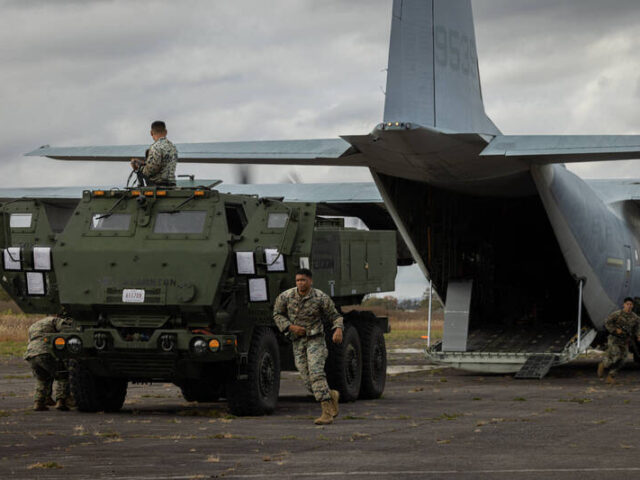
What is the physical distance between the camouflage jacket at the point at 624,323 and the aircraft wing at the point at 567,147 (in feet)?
10.1

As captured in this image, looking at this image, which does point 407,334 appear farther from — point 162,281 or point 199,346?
point 199,346

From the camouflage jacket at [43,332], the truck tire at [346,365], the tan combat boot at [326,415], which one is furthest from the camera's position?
the truck tire at [346,365]

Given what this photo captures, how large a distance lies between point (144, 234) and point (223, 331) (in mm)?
1613

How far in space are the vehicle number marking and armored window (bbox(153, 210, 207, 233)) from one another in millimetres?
833

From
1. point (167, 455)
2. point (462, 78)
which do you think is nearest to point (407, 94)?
point (462, 78)

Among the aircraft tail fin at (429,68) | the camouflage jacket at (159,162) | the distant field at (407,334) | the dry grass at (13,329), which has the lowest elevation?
the distant field at (407,334)

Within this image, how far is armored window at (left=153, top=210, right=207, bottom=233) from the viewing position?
13.4 metres

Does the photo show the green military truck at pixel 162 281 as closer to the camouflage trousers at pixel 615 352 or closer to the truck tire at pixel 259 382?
the truck tire at pixel 259 382

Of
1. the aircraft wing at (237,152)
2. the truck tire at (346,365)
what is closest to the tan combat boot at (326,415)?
the truck tire at (346,365)

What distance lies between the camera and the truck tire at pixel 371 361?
16.2m

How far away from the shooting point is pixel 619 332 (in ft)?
64.5

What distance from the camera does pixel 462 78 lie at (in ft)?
64.8

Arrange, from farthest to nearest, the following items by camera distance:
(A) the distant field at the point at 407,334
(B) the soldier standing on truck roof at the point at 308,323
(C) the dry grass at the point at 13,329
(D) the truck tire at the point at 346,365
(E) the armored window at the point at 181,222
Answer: (A) the distant field at the point at 407,334 < (C) the dry grass at the point at 13,329 < (D) the truck tire at the point at 346,365 < (E) the armored window at the point at 181,222 < (B) the soldier standing on truck roof at the point at 308,323

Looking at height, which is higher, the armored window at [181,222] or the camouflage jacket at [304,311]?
the armored window at [181,222]
